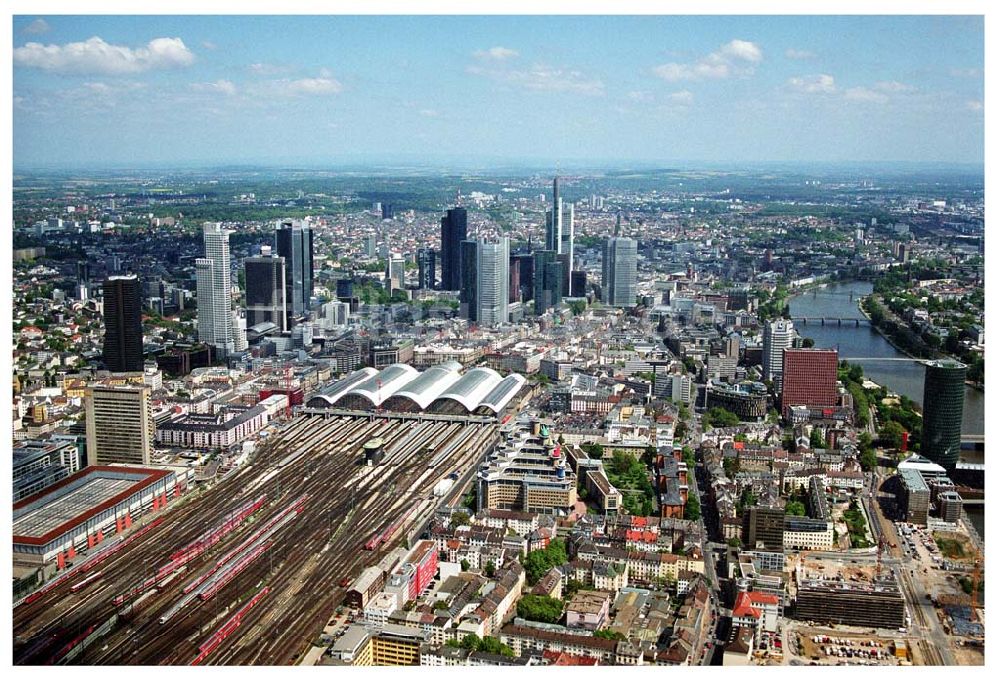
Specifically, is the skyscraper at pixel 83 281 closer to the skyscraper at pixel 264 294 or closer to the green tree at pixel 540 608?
the skyscraper at pixel 264 294

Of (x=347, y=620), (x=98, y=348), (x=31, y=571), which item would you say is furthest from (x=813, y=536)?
(x=98, y=348)

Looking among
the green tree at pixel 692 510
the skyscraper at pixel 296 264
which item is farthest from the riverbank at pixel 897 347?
the skyscraper at pixel 296 264

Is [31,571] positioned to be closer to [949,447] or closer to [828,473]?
[828,473]

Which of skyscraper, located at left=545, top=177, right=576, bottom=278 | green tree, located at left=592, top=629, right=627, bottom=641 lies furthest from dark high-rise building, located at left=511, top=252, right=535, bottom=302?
green tree, located at left=592, top=629, right=627, bottom=641

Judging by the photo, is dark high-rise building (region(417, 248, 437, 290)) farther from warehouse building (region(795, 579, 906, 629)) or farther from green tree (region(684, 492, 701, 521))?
warehouse building (region(795, 579, 906, 629))

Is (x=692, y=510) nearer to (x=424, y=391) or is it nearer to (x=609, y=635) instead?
(x=609, y=635)

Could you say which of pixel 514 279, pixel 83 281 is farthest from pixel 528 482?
pixel 514 279
